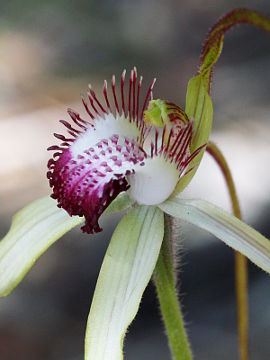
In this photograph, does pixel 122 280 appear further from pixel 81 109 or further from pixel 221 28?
pixel 81 109

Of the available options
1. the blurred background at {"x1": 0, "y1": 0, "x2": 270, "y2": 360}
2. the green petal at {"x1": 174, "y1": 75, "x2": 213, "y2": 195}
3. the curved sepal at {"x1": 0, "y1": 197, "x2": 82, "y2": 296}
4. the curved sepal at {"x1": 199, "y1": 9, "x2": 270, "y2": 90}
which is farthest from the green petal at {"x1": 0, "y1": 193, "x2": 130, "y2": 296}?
the blurred background at {"x1": 0, "y1": 0, "x2": 270, "y2": 360}

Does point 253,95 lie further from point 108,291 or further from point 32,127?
point 108,291

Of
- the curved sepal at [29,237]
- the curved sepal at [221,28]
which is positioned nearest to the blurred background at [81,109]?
the curved sepal at [29,237]

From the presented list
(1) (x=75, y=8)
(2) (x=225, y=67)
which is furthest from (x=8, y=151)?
(1) (x=75, y=8)

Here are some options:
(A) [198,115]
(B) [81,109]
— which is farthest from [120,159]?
(B) [81,109]

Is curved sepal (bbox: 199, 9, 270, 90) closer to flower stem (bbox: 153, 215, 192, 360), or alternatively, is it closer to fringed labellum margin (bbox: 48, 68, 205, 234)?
fringed labellum margin (bbox: 48, 68, 205, 234)
